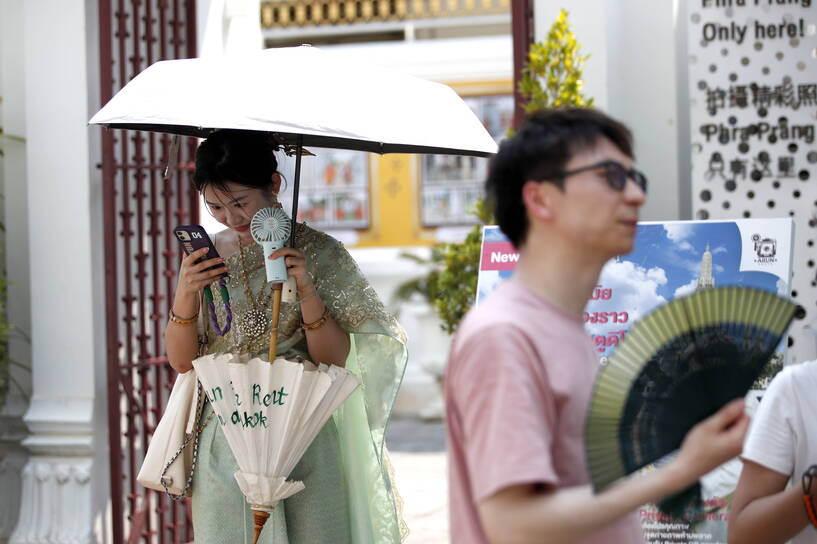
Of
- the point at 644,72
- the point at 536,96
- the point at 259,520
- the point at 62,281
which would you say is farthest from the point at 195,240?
the point at 644,72

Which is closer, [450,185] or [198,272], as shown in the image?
[198,272]

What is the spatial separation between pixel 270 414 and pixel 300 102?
769 mm

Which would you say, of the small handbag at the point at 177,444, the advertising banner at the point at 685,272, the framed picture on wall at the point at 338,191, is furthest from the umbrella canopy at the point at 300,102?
the framed picture on wall at the point at 338,191

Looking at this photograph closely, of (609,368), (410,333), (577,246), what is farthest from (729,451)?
(410,333)

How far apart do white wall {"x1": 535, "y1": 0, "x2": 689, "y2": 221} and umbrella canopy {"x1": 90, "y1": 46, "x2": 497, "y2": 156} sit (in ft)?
6.32

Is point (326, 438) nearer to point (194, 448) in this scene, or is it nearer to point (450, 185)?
point (194, 448)

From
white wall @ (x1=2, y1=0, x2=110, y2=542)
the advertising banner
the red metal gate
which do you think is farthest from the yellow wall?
the advertising banner

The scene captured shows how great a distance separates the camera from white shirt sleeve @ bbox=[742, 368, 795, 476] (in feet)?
7.50

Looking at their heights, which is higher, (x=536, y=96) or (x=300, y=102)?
(x=536, y=96)

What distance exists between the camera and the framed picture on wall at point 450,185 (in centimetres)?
1373

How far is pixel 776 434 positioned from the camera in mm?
2295

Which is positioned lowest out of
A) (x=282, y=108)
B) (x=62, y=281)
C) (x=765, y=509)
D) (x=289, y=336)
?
(x=765, y=509)

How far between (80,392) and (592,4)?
9.15 feet

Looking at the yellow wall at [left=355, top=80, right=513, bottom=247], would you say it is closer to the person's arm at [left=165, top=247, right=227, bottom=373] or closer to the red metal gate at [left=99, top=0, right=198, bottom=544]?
the red metal gate at [left=99, top=0, right=198, bottom=544]
